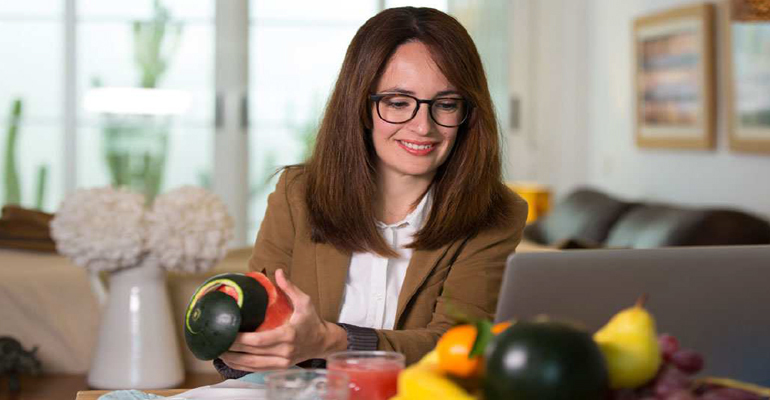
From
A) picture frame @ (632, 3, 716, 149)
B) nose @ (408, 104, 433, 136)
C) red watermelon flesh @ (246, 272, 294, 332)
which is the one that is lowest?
red watermelon flesh @ (246, 272, 294, 332)

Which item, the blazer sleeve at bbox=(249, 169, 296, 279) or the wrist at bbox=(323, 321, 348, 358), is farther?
the blazer sleeve at bbox=(249, 169, 296, 279)

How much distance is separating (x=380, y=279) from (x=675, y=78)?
351cm

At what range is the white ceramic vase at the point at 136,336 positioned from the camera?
2459 millimetres

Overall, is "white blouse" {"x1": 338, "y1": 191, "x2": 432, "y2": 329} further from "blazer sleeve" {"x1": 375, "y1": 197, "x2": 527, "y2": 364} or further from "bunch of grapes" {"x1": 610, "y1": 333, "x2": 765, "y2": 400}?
"bunch of grapes" {"x1": 610, "y1": 333, "x2": 765, "y2": 400}

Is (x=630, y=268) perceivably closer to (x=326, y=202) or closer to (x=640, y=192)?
(x=326, y=202)

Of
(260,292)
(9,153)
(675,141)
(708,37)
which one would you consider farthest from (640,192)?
(260,292)

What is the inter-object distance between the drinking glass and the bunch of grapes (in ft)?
0.91

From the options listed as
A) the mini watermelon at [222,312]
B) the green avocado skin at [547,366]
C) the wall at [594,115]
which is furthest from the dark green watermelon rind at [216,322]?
the wall at [594,115]

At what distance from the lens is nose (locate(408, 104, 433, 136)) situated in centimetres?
175

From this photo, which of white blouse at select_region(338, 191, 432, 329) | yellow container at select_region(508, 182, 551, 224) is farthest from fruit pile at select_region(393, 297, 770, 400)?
yellow container at select_region(508, 182, 551, 224)

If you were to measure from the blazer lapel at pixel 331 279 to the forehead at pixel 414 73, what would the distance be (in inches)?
12.6

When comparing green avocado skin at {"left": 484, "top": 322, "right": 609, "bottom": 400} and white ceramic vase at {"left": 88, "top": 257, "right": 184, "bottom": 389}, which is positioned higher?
green avocado skin at {"left": 484, "top": 322, "right": 609, "bottom": 400}

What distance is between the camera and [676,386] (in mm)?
872

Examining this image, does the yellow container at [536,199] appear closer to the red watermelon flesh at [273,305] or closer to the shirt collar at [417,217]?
the shirt collar at [417,217]
